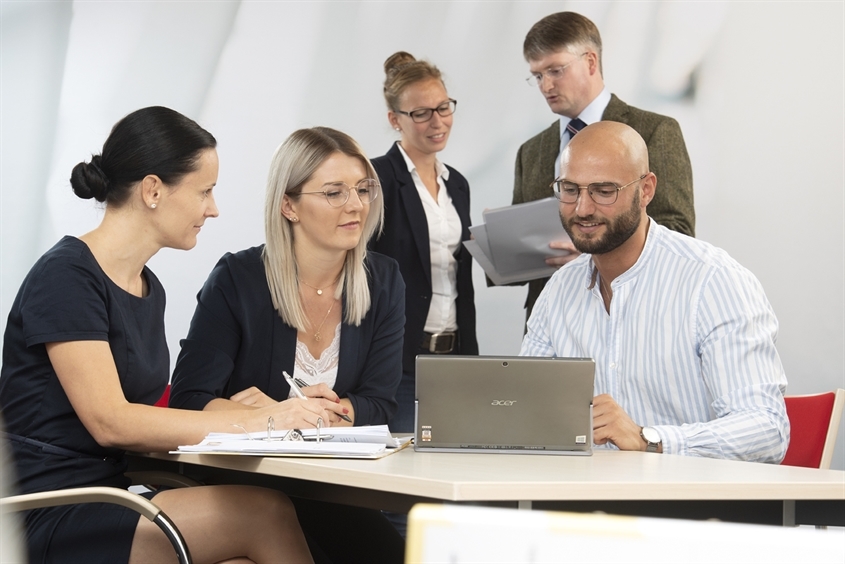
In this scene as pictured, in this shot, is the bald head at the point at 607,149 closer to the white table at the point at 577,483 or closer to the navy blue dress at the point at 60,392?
the white table at the point at 577,483

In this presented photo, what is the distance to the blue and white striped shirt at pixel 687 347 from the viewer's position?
2045mm

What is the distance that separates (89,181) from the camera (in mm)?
2215

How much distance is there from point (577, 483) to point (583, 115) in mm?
2240

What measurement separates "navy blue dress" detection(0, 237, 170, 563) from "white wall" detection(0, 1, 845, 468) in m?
2.20

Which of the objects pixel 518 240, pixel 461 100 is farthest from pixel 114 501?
pixel 461 100

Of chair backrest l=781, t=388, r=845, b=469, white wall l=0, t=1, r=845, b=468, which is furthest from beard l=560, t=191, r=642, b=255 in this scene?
white wall l=0, t=1, r=845, b=468

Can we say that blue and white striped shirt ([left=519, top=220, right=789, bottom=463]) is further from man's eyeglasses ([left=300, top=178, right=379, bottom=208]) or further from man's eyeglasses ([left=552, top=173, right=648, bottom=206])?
man's eyeglasses ([left=300, top=178, right=379, bottom=208])

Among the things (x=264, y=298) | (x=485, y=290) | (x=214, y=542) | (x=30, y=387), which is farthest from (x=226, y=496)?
(x=485, y=290)

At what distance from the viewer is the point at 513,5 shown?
180 inches

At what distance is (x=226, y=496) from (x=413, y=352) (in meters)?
1.52

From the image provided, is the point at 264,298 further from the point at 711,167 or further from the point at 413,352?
the point at 711,167

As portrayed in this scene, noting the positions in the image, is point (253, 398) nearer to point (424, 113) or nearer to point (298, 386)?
point (298, 386)

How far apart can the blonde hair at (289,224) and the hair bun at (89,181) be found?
1.79 feet

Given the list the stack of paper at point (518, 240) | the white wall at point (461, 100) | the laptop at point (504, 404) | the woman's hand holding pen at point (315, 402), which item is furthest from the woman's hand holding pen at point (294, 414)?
the white wall at point (461, 100)
